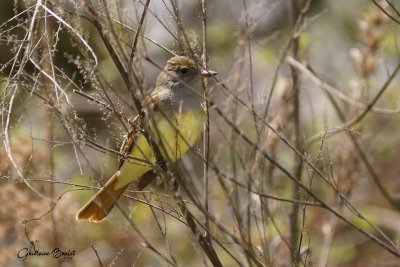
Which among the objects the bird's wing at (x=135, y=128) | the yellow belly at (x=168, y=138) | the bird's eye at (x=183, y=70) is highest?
the bird's eye at (x=183, y=70)

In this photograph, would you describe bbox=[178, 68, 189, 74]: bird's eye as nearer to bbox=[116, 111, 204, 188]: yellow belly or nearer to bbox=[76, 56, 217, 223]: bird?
bbox=[76, 56, 217, 223]: bird

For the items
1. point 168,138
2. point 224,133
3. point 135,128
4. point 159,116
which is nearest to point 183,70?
point 159,116

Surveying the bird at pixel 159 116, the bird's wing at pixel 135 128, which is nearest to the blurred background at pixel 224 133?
the bird's wing at pixel 135 128

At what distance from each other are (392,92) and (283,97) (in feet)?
6.53

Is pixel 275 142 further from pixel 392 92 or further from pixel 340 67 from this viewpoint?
pixel 340 67

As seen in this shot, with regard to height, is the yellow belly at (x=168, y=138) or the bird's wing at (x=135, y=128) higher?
the yellow belly at (x=168, y=138)

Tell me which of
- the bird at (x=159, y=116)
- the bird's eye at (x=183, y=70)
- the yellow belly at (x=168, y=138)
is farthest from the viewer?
the bird's eye at (x=183, y=70)

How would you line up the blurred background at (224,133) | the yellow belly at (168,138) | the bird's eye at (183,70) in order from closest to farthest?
1. the blurred background at (224,133)
2. the yellow belly at (168,138)
3. the bird's eye at (183,70)

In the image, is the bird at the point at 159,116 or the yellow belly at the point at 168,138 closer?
the yellow belly at the point at 168,138

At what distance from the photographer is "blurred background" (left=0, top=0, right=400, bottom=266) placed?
9.53 feet

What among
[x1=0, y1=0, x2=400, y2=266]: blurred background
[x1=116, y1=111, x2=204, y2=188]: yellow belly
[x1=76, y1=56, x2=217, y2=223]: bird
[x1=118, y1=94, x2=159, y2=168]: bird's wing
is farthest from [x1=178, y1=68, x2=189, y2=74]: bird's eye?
[x1=116, y1=111, x2=204, y2=188]: yellow belly

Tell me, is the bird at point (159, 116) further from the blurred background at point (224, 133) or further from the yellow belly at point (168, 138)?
the blurred background at point (224, 133)

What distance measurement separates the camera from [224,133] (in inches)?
117

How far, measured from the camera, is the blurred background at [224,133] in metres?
2.90
